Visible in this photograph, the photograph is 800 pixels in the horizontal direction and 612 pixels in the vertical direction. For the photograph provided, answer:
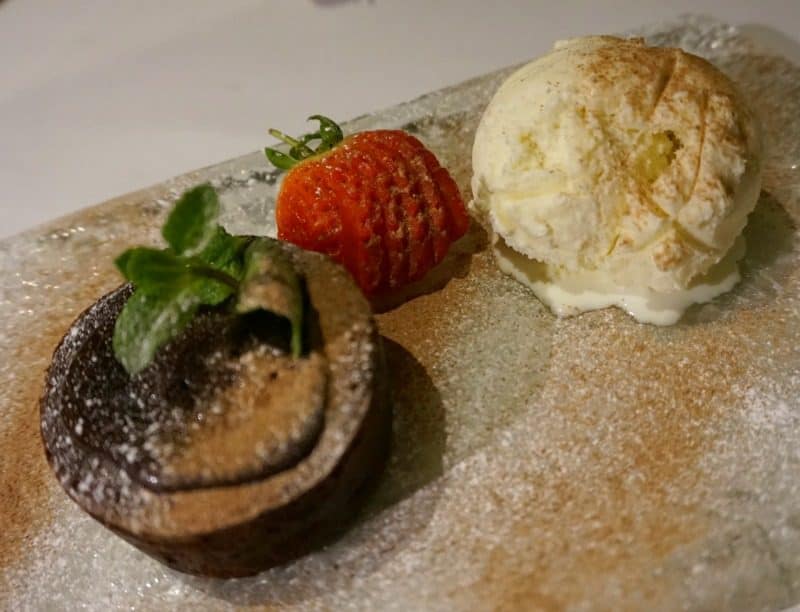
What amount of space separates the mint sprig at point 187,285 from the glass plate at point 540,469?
351 mm

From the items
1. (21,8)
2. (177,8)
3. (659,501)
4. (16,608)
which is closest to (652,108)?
(659,501)

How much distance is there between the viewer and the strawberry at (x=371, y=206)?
169 centimetres

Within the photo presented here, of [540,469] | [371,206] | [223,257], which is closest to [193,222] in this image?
[223,257]

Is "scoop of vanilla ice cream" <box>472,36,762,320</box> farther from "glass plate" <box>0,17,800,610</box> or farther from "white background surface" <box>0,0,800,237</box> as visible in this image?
"white background surface" <box>0,0,800,237</box>

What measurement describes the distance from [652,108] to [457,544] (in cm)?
86

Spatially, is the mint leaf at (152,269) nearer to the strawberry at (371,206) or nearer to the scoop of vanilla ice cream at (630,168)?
the strawberry at (371,206)

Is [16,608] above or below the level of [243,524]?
below

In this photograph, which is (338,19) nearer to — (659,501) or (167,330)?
(167,330)

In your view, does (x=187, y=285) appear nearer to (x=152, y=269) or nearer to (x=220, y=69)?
(x=152, y=269)

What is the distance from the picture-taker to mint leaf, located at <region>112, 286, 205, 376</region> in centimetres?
141

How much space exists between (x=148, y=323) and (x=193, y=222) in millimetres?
184

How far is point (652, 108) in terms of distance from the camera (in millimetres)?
1605

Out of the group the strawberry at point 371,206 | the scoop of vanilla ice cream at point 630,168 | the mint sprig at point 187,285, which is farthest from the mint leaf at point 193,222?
the scoop of vanilla ice cream at point 630,168

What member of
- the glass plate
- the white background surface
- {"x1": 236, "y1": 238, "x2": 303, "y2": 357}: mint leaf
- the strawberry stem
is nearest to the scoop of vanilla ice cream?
the glass plate
